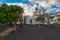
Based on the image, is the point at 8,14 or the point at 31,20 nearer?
the point at 8,14

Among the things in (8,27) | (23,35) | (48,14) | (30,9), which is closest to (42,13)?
(48,14)

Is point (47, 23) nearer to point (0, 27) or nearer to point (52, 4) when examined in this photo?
point (52, 4)

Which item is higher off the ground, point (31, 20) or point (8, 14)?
point (8, 14)

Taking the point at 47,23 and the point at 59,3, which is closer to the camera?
the point at 47,23

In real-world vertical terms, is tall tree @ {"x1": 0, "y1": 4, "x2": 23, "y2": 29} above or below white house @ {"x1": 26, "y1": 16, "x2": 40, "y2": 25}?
above

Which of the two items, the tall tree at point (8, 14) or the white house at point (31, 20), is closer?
the tall tree at point (8, 14)

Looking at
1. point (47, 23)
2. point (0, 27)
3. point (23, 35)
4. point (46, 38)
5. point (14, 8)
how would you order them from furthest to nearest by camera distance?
point (47, 23), point (0, 27), point (14, 8), point (23, 35), point (46, 38)

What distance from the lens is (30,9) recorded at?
25.5ft

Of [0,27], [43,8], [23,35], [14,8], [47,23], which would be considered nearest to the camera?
[23,35]

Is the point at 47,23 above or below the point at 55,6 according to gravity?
below

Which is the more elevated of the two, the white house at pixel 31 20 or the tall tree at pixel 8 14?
the tall tree at pixel 8 14

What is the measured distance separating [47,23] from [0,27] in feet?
5.44

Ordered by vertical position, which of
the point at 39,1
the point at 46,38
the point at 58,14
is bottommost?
the point at 46,38

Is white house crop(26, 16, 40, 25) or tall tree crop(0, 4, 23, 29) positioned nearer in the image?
tall tree crop(0, 4, 23, 29)
